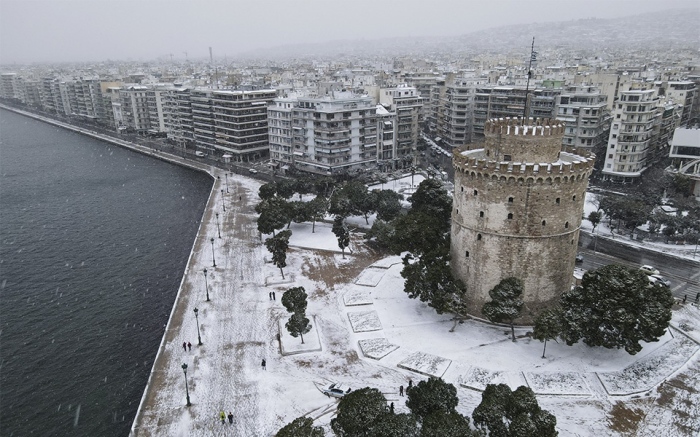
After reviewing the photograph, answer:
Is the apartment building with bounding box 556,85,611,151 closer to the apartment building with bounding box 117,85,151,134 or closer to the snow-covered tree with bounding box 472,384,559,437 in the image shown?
the snow-covered tree with bounding box 472,384,559,437

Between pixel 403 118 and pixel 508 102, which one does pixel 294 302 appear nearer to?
pixel 403 118

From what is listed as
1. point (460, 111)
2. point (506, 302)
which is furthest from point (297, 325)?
point (460, 111)

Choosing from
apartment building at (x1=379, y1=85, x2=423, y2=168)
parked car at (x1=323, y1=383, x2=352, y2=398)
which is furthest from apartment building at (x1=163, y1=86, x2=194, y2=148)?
parked car at (x1=323, y1=383, x2=352, y2=398)

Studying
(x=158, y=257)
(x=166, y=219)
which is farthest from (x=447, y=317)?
(x=166, y=219)

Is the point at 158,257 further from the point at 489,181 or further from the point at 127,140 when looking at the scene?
the point at 127,140

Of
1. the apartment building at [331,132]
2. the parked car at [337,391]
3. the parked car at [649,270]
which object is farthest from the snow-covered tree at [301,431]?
the apartment building at [331,132]
